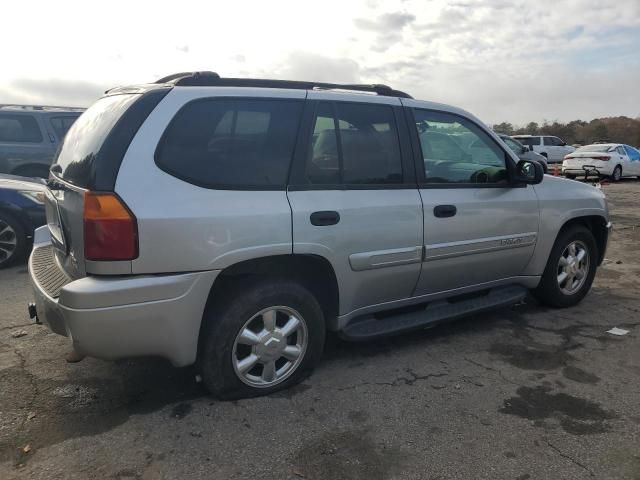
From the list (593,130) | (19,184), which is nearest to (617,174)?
(19,184)

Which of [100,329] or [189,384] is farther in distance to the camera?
[189,384]

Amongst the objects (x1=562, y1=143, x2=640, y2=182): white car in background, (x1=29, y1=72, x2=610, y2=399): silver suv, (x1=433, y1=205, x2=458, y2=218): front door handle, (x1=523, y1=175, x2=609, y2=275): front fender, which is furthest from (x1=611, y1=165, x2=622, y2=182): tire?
(x1=433, y1=205, x2=458, y2=218): front door handle

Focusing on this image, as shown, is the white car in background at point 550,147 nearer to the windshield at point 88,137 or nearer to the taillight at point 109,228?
the windshield at point 88,137

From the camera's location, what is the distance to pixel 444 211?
372 cm

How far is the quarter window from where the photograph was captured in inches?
150

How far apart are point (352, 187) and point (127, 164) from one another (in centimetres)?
137

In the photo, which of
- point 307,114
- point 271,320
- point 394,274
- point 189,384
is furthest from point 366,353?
point 307,114

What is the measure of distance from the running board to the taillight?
153cm

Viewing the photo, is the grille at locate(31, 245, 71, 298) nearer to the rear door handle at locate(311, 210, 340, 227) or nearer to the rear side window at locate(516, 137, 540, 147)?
the rear door handle at locate(311, 210, 340, 227)

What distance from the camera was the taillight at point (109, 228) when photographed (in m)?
2.60

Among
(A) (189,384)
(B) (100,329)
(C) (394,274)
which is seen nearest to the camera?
(B) (100,329)

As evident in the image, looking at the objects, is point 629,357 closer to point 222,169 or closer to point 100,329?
point 222,169

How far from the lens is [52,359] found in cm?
367

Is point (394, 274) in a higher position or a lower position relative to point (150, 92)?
lower
